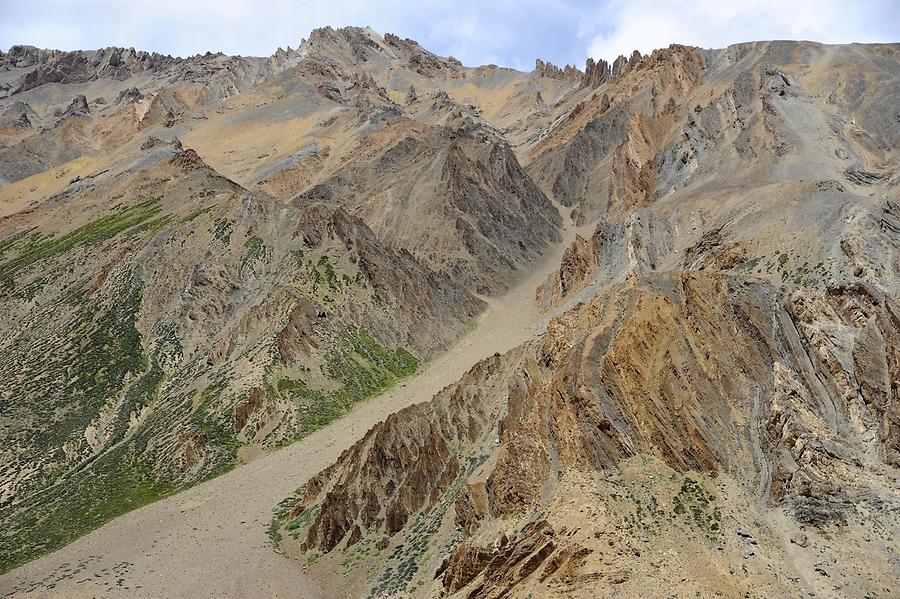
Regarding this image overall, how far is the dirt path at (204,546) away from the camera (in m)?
34.2

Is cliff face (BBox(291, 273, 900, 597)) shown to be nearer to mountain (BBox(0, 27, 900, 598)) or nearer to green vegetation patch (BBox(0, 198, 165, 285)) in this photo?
mountain (BBox(0, 27, 900, 598))

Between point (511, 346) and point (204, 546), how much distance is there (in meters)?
39.6

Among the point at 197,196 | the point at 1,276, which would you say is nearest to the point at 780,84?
the point at 197,196

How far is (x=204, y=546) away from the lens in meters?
38.7

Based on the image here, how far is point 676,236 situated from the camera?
7256cm

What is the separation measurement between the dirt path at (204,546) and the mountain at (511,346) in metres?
0.88

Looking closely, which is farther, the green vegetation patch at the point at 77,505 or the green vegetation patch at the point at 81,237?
the green vegetation patch at the point at 81,237

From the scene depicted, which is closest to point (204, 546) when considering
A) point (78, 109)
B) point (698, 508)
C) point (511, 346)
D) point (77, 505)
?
point (77, 505)

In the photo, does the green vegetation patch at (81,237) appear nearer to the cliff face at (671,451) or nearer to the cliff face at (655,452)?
the cliff face at (671,451)

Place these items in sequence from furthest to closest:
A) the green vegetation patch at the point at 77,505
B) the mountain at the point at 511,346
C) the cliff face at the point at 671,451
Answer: the green vegetation patch at the point at 77,505 < the mountain at the point at 511,346 < the cliff face at the point at 671,451

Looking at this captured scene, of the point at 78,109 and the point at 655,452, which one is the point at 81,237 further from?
the point at 78,109

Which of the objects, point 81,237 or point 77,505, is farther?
point 81,237

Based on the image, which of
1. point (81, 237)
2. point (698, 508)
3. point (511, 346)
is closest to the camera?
point (698, 508)

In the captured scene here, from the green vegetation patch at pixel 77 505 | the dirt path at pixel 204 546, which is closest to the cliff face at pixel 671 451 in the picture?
the dirt path at pixel 204 546
